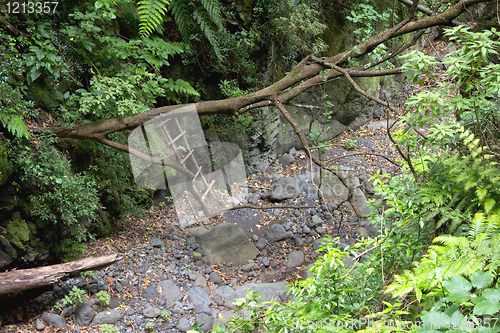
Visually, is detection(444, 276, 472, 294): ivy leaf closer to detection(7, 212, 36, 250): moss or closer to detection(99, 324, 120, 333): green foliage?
detection(99, 324, 120, 333): green foliage

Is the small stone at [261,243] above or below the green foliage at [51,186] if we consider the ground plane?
below

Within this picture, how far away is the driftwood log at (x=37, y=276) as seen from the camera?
110 inches

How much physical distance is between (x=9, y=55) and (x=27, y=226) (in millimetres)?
1831

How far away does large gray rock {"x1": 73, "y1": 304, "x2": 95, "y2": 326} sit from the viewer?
319 centimetres

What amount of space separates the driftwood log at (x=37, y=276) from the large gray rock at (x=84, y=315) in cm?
48

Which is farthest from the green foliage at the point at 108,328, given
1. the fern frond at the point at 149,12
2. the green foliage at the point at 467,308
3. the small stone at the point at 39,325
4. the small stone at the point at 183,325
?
the fern frond at the point at 149,12

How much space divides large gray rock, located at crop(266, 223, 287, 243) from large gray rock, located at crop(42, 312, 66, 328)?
3261 millimetres

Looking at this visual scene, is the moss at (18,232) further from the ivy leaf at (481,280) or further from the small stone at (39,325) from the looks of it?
the ivy leaf at (481,280)

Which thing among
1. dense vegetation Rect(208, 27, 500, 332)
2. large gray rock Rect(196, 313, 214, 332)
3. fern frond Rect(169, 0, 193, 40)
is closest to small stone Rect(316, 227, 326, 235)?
large gray rock Rect(196, 313, 214, 332)

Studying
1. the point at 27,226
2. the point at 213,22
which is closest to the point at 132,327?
the point at 27,226

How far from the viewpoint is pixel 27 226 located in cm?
325

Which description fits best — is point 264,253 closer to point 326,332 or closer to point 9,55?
point 326,332

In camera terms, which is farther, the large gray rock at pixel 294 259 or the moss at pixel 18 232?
the large gray rock at pixel 294 259

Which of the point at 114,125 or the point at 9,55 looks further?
the point at 114,125
